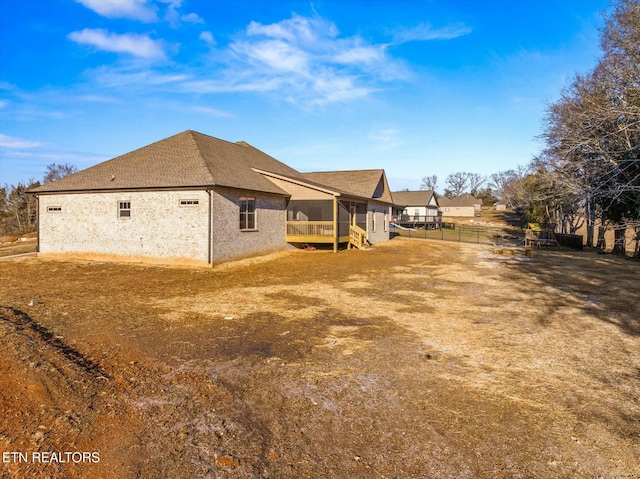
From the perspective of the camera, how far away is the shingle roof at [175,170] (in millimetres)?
16641

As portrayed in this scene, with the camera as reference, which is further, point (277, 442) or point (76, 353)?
point (76, 353)

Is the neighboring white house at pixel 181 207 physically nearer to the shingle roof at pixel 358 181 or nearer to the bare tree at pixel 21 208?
the shingle roof at pixel 358 181

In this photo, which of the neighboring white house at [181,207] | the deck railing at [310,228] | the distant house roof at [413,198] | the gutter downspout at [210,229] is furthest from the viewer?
the distant house roof at [413,198]

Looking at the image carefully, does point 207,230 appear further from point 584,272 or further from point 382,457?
point 584,272

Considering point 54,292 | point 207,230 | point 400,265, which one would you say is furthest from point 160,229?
point 400,265

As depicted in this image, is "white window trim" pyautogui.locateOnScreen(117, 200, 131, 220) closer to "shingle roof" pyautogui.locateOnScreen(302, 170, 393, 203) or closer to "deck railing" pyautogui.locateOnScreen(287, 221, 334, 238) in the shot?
"deck railing" pyautogui.locateOnScreen(287, 221, 334, 238)

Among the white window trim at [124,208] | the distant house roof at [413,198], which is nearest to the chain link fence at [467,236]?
the distant house roof at [413,198]

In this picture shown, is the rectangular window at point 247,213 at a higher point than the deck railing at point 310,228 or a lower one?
→ higher

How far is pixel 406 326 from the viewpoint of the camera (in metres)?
7.86

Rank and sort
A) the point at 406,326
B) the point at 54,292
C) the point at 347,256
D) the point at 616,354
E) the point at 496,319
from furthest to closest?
the point at 347,256
the point at 54,292
the point at 496,319
the point at 406,326
the point at 616,354

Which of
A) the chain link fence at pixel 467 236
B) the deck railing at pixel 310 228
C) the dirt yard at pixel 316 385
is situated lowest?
the dirt yard at pixel 316 385

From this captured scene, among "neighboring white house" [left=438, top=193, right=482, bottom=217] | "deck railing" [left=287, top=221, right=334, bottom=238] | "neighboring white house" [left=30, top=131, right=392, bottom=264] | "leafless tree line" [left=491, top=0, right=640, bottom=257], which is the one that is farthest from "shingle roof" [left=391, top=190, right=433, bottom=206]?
"deck railing" [left=287, top=221, right=334, bottom=238]

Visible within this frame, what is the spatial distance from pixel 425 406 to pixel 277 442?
1761 millimetres

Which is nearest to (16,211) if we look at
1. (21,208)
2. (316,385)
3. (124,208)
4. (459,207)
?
(21,208)
